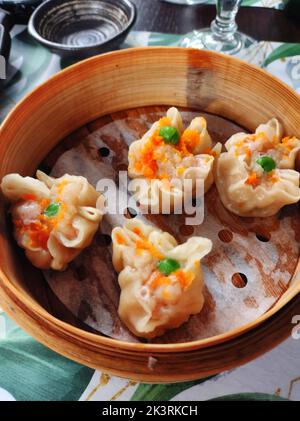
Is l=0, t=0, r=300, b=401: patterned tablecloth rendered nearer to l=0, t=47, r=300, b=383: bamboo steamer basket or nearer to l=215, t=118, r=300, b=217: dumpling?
l=0, t=47, r=300, b=383: bamboo steamer basket

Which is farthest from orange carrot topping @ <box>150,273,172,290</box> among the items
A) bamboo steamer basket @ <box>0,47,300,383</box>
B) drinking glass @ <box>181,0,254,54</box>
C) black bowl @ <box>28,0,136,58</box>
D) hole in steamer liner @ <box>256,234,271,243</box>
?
drinking glass @ <box>181,0,254,54</box>

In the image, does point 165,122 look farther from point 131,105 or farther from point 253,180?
point 253,180

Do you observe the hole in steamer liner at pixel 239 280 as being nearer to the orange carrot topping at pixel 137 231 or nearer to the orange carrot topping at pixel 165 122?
the orange carrot topping at pixel 137 231

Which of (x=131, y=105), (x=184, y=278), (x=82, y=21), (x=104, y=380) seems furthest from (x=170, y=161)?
(x=82, y=21)

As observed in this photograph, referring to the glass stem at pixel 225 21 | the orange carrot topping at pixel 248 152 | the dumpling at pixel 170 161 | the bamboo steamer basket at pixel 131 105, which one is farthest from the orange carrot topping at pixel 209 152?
the glass stem at pixel 225 21
